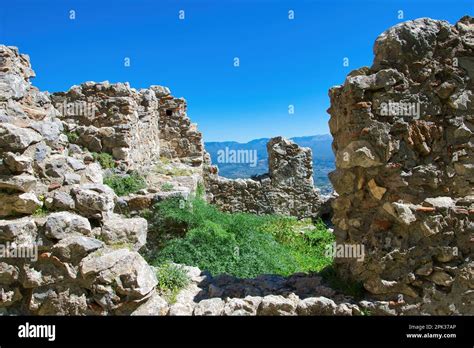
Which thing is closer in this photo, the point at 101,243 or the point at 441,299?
the point at 441,299

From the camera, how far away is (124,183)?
9.91 m

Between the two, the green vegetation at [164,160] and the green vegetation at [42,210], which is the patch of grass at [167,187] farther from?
the green vegetation at [42,210]

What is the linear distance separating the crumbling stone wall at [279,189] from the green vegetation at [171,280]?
10.3 meters

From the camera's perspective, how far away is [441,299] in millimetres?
4281
